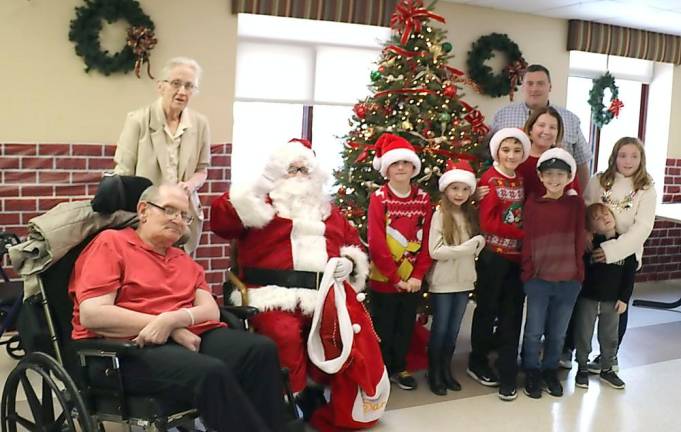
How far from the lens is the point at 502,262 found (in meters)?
3.48

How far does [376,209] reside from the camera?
333cm

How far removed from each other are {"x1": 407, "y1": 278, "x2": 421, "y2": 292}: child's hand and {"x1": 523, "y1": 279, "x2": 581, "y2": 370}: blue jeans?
537mm

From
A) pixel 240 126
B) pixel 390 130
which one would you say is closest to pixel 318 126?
pixel 240 126

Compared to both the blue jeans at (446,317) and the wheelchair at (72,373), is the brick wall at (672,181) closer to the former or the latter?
the blue jeans at (446,317)

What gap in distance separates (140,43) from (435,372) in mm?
2513

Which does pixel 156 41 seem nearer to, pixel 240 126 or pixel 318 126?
pixel 240 126

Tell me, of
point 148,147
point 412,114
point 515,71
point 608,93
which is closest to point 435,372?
point 412,114

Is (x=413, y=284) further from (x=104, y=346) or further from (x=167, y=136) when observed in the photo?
(x=104, y=346)

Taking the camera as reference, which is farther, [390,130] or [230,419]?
[390,130]

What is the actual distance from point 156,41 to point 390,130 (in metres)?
1.53

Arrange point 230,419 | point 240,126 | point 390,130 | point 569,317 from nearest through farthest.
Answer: point 230,419 → point 569,317 → point 390,130 → point 240,126

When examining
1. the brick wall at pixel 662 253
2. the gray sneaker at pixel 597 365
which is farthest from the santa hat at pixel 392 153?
the brick wall at pixel 662 253

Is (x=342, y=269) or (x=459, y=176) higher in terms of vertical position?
(x=459, y=176)

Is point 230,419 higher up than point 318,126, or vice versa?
point 318,126
